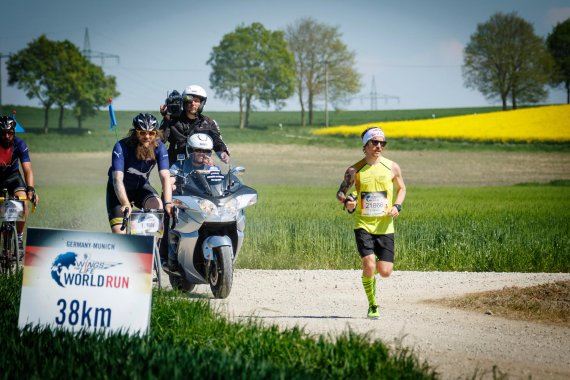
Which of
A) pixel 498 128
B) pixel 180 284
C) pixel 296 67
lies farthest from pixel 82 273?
pixel 296 67

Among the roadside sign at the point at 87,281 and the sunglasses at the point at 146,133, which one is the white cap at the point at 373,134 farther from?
the roadside sign at the point at 87,281

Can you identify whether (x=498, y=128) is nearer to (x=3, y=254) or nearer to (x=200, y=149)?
(x=3, y=254)

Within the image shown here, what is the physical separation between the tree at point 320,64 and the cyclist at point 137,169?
77379 mm

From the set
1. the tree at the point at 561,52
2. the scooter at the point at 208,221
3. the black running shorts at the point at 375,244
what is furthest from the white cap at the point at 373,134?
the tree at the point at 561,52

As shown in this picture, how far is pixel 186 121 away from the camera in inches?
485

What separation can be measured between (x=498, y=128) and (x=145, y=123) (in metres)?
47.0

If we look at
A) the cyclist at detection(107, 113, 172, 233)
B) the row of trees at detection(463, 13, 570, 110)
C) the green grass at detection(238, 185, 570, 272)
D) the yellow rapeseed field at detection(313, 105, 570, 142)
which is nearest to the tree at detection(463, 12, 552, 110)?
the row of trees at detection(463, 13, 570, 110)

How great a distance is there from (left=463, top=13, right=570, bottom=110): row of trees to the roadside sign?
6601 centimetres

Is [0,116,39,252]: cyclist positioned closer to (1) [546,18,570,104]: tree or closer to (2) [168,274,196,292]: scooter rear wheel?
(2) [168,274,196,292]: scooter rear wheel

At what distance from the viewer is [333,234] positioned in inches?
663

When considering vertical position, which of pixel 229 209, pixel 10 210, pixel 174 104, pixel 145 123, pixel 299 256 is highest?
pixel 174 104

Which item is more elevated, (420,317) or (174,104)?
(174,104)

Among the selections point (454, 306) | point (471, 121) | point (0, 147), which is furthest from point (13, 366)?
point (471, 121)

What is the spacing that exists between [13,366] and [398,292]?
6305mm
